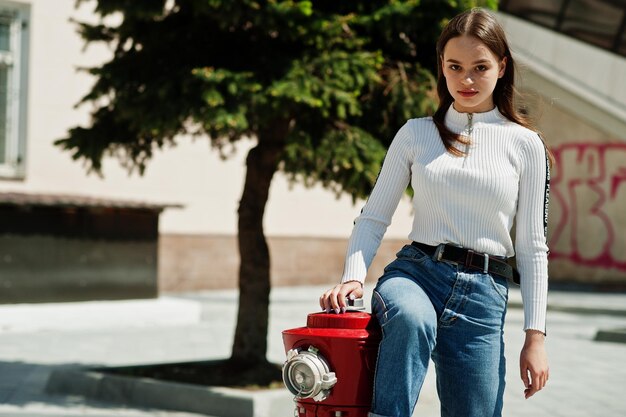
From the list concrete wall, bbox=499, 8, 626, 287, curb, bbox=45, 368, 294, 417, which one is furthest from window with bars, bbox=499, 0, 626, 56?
curb, bbox=45, 368, 294, 417

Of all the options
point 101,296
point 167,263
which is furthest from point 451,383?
point 167,263

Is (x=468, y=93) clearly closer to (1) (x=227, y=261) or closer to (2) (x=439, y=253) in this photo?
(2) (x=439, y=253)

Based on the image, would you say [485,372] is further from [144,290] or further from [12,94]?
[12,94]

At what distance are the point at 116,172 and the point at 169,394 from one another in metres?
10.2

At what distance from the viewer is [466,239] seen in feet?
8.65

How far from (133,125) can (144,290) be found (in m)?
7.38

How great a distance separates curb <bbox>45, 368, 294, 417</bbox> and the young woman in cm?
364

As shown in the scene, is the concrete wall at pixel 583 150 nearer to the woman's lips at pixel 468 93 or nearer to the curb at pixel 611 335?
the curb at pixel 611 335

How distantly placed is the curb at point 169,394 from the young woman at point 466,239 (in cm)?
364

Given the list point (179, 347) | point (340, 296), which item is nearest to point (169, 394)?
point (179, 347)

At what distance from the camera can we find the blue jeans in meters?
2.49

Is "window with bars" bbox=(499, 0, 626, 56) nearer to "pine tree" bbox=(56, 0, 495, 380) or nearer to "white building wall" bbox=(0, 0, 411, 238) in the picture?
"white building wall" bbox=(0, 0, 411, 238)

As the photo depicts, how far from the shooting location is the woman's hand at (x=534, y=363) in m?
2.60

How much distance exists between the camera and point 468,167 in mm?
2639
